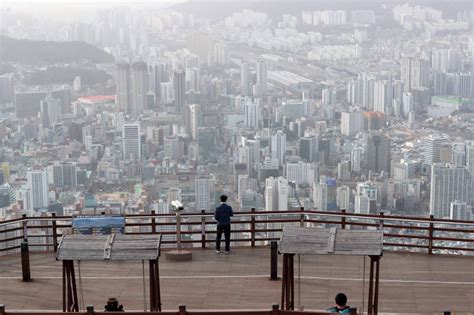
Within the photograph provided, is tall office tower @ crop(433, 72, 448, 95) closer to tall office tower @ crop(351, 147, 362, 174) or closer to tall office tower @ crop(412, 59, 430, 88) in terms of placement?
tall office tower @ crop(412, 59, 430, 88)

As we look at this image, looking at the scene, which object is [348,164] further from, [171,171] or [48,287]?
[48,287]


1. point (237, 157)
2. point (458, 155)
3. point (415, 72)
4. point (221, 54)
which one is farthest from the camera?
point (221, 54)

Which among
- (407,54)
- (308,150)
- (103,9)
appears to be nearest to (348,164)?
(308,150)

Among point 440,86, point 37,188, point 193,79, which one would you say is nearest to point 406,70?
point 440,86

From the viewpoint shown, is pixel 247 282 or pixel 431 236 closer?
pixel 247 282

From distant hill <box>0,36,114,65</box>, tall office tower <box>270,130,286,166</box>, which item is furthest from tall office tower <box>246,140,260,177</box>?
distant hill <box>0,36,114,65</box>

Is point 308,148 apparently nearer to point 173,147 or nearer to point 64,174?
point 173,147
